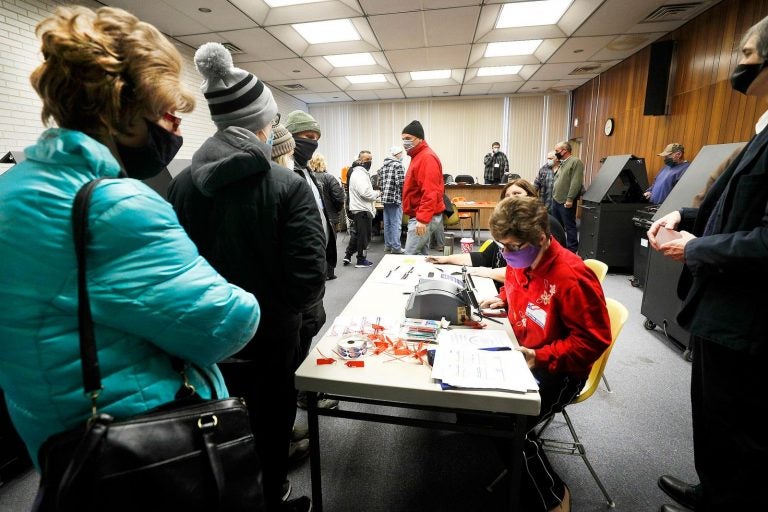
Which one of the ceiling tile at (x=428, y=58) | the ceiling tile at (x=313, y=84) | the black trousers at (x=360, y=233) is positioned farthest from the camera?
the ceiling tile at (x=313, y=84)

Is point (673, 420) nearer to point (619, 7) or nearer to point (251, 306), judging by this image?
point (251, 306)

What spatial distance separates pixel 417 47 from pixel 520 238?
5.00 metres

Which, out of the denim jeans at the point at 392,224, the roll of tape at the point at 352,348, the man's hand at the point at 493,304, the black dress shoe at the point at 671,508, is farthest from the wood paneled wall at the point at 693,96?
the roll of tape at the point at 352,348

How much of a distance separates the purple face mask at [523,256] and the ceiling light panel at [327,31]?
167 inches

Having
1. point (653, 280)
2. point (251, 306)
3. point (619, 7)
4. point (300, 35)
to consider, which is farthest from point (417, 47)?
point (251, 306)

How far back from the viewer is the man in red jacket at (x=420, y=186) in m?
3.57

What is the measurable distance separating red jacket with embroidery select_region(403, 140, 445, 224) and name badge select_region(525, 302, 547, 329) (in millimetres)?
2172

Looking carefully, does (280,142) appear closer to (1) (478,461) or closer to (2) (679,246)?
(2) (679,246)

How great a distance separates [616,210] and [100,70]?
5150mm

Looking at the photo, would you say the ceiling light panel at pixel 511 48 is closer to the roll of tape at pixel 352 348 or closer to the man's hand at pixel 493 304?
the man's hand at pixel 493 304

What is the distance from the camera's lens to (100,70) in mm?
605

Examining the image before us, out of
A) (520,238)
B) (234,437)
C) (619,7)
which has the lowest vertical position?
(234,437)

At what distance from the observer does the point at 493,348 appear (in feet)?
4.28

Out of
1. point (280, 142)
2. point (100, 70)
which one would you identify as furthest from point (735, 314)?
point (280, 142)
